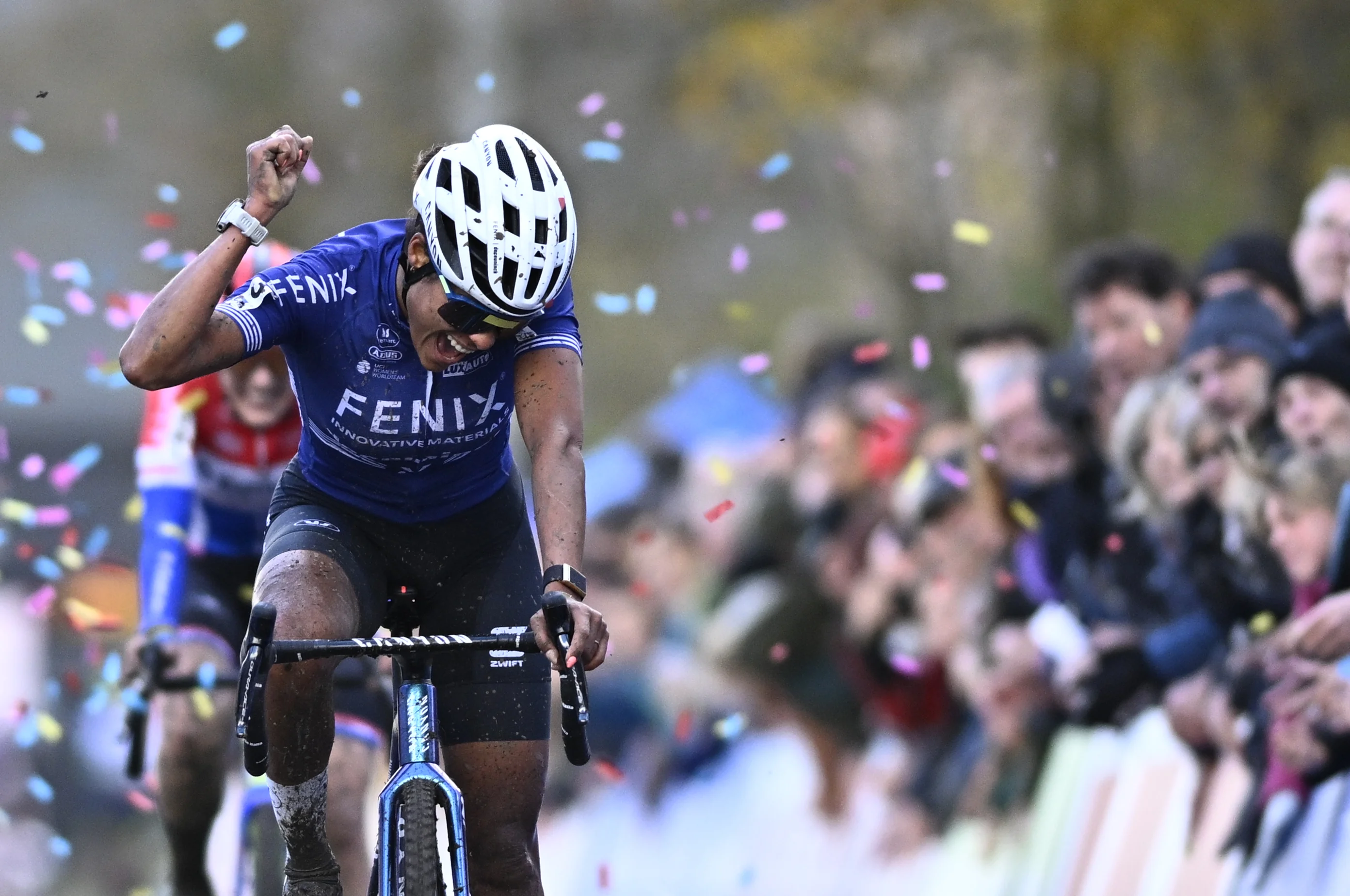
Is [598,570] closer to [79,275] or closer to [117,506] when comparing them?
[117,506]

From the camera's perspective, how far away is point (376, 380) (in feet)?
13.1

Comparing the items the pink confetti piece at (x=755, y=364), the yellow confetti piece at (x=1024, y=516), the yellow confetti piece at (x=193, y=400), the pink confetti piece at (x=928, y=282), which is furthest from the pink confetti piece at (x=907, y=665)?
the yellow confetti piece at (x=193, y=400)

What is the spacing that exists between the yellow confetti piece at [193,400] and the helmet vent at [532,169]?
2.53 meters

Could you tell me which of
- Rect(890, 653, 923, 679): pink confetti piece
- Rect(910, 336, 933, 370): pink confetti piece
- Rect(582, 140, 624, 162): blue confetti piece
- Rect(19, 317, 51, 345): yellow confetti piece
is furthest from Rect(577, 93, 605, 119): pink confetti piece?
Rect(890, 653, 923, 679): pink confetti piece

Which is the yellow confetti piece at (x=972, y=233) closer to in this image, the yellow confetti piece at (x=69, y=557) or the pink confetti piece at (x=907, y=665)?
the pink confetti piece at (x=907, y=665)

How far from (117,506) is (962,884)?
4.35 m

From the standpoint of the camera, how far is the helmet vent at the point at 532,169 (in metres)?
3.86

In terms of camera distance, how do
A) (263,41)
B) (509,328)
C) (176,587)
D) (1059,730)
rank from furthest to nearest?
(263,41) → (1059,730) → (176,587) → (509,328)

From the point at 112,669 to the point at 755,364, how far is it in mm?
3413

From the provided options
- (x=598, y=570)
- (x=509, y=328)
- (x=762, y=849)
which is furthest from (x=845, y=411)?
(x=509, y=328)

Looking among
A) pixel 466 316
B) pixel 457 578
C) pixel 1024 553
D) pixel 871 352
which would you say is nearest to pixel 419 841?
pixel 457 578

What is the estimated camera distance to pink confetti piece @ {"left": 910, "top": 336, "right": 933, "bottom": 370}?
7.93 meters

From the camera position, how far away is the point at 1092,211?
7828 mm

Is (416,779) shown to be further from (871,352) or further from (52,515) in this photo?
(52,515)
